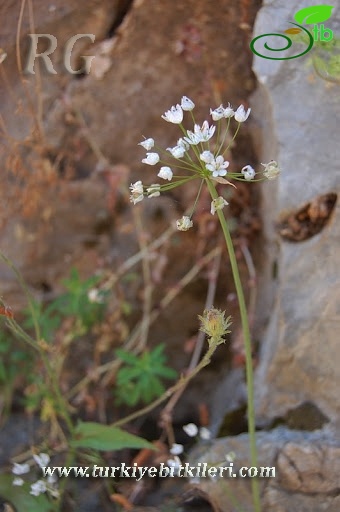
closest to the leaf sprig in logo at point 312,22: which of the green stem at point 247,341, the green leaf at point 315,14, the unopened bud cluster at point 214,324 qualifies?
the green leaf at point 315,14

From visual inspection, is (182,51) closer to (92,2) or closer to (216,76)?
(216,76)

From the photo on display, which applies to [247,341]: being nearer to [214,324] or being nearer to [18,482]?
[214,324]

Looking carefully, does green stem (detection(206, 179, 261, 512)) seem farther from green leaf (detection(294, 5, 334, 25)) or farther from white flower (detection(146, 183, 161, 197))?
green leaf (detection(294, 5, 334, 25))

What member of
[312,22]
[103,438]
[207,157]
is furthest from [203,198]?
[207,157]

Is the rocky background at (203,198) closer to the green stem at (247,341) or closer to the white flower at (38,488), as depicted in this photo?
the green stem at (247,341)

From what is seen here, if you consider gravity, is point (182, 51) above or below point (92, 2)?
below

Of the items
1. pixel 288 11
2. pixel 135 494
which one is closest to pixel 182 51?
pixel 288 11

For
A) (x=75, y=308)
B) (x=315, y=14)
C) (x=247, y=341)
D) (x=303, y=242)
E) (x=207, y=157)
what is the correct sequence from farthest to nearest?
(x=75, y=308), (x=303, y=242), (x=315, y=14), (x=247, y=341), (x=207, y=157)
